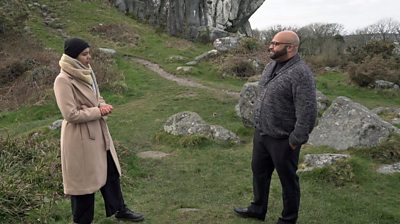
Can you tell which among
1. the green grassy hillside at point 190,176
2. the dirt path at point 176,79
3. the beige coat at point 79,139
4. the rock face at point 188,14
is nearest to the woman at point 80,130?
the beige coat at point 79,139

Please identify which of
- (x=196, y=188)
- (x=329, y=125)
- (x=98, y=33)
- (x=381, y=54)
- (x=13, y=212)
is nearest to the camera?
(x=13, y=212)

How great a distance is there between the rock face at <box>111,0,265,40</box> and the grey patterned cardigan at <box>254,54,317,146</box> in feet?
82.1

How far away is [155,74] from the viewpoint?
66.1ft

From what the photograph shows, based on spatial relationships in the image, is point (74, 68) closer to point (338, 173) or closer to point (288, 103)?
point (288, 103)

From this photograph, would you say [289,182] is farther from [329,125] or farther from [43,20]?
[43,20]

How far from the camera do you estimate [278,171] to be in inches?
214

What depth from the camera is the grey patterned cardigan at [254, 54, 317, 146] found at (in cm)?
503

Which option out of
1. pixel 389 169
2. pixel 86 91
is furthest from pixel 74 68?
pixel 389 169

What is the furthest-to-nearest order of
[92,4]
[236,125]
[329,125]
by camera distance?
[92,4] → [236,125] → [329,125]

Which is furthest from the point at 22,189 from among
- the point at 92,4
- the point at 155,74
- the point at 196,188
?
the point at 92,4

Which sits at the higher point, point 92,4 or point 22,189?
point 92,4

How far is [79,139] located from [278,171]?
2253 millimetres

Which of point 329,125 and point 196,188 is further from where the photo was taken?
point 329,125

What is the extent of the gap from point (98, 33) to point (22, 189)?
2174 cm
